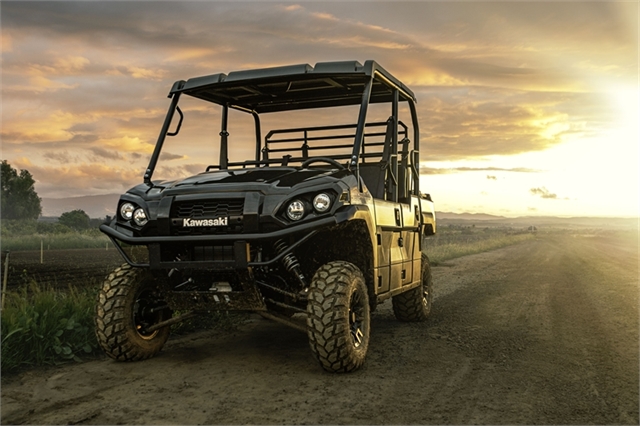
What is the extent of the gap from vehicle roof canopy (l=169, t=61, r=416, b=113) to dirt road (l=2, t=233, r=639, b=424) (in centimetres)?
286

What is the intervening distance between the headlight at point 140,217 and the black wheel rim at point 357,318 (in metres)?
2.06

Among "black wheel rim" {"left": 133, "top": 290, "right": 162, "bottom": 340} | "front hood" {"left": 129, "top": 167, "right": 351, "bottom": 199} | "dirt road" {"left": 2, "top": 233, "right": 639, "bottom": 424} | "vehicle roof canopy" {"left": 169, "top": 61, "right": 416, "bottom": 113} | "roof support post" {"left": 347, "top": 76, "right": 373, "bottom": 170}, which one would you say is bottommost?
"dirt road" {"left": 2, "top": 233, "right": 639, "bottom": 424}

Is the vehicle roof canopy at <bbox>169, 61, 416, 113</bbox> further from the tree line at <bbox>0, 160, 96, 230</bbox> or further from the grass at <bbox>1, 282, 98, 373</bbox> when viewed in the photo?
the tree line at <bbox>0, 160, 96, 230</bbox>

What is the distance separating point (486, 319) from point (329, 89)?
4028 mm

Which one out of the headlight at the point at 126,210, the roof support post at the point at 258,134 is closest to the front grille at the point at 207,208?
the headlight at the point at 126,210

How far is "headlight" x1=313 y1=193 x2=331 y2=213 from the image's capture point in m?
5.72

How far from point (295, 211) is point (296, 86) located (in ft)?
8.87

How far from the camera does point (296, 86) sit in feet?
26.2

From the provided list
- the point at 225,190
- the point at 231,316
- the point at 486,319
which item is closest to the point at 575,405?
the point at 225,190

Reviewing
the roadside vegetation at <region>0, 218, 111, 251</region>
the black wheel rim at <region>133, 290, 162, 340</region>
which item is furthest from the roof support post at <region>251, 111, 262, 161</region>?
the roadside vegetation at <region>0, 218, 111, 251</region>

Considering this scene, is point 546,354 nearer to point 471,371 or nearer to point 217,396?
A: point 471,371

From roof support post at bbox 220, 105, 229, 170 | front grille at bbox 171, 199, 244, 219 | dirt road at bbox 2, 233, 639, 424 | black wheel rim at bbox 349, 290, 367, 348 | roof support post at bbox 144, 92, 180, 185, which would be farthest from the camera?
roof support post at bbox 220, 105, 229, 170

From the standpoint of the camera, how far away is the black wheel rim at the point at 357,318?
20.0 feet

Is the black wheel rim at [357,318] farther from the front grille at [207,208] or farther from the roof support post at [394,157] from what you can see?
the roof support post at [394,157]
